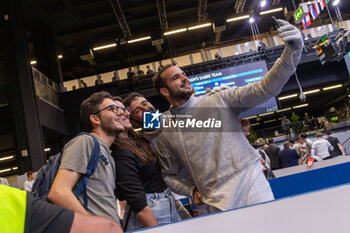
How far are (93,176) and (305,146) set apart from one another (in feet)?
25.1

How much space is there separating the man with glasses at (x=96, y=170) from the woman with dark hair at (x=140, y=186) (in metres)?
0.06

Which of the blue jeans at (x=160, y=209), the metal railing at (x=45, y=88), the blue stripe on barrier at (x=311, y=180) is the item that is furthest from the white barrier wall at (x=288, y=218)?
the metal railing at (x=45, y=88)

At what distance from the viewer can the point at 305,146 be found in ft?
25.9

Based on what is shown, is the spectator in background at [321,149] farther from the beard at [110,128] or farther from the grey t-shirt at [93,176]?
the grey t-shirt at [93,176]

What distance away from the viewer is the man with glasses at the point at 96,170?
114cm

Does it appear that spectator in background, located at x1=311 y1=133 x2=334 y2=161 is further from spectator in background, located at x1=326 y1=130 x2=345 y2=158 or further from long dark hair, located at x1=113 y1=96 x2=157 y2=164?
long dark hair, located at x1=113 y1=96 x2=157 y2=164

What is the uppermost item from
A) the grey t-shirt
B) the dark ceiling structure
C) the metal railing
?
the dark ceiling structure

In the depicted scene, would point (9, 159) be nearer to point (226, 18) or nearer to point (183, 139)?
point (226, 18)

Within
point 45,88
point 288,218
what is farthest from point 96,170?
point 45,88

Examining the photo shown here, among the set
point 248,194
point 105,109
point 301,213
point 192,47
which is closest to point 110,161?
point 105,109

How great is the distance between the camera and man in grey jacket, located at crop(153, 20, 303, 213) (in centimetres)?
146

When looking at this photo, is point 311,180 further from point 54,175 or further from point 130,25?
point 130,25

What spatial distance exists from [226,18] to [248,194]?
37.2ft

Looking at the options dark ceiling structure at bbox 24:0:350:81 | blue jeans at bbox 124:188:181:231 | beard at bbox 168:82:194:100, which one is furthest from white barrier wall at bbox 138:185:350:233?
dark ceiling structure at bbox 24:0:350:81
